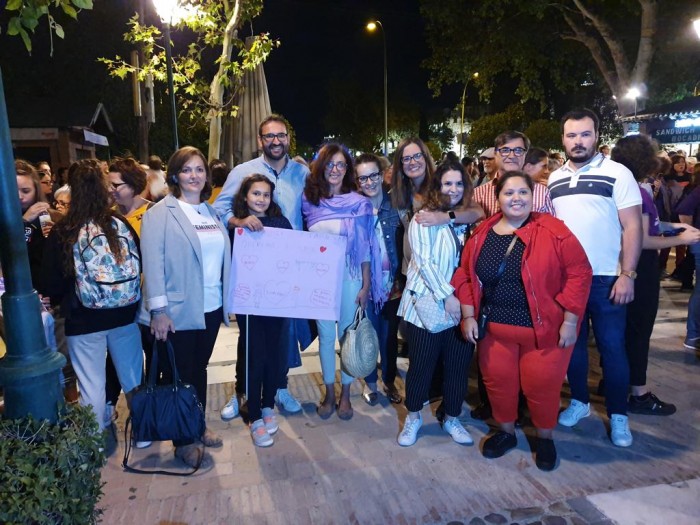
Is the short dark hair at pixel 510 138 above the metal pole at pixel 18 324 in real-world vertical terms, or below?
above

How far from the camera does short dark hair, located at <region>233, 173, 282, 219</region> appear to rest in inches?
146

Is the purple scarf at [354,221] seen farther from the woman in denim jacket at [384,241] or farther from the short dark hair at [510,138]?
the short dark hair at [510,138]

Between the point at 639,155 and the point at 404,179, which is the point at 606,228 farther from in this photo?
the point at 404,179

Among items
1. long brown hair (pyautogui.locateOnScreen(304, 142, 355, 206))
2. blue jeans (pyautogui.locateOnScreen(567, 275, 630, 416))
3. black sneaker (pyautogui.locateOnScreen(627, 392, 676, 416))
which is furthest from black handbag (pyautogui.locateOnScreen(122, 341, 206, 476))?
black sneaker (pyautogui.locateOnScreen(627, 392, 676, 416))

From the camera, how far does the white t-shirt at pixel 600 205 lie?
11.5 feet

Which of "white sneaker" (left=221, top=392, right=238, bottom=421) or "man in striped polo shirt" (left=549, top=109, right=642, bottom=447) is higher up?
"man in striped polo shirt" (left=549, top=109, right=642, bottom=447)

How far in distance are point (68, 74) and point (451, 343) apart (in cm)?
2637

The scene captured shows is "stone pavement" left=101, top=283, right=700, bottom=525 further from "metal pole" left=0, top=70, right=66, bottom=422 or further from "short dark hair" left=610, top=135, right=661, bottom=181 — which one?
"short dark hair" left=610, top=135, right=661, bottom=181

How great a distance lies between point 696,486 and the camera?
3.12 metres

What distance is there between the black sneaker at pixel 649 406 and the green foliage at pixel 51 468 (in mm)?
3868

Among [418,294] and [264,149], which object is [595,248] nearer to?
[418,294]

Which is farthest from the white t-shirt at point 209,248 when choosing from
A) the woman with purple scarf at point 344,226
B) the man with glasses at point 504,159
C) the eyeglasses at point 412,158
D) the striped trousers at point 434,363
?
the man with glasses at point 504,159

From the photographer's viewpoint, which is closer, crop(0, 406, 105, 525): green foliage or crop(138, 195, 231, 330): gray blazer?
crop(0, 406, 105, 525): green foliage

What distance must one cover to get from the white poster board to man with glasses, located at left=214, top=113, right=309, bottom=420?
19.6 inches
